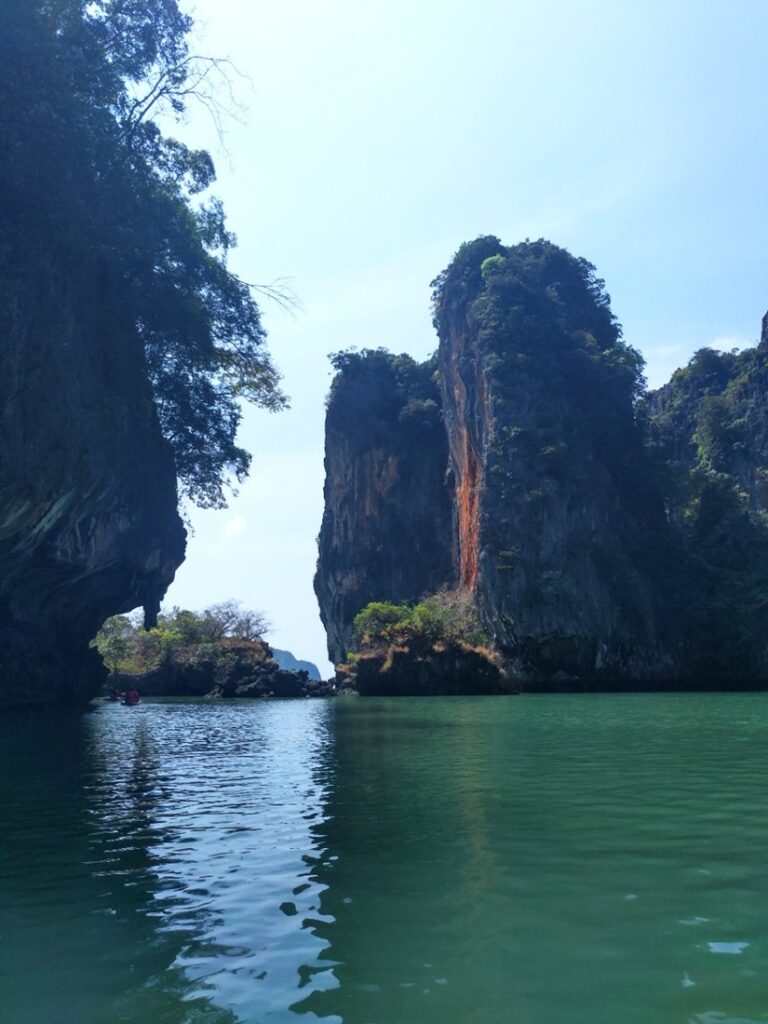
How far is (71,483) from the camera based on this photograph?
2586cm

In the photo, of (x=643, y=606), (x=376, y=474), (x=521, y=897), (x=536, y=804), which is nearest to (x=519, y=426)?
(x=643, y=606)

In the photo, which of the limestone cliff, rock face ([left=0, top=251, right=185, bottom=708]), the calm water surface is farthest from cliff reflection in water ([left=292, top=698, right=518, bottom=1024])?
the limestone cliff

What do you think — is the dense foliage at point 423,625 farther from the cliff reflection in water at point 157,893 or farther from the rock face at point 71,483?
the cliff reflection in water at point 157,893

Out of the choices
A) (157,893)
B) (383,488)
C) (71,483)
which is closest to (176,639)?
(383,488)

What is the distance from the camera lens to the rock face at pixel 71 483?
22.9m

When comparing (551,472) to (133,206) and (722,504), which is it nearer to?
(722,504)

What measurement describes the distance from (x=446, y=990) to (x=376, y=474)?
7762cm

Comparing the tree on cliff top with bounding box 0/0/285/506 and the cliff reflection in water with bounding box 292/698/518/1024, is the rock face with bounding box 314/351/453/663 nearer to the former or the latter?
the tree on cliff top with bounding box 0/0/285/506

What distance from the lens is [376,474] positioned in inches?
3206

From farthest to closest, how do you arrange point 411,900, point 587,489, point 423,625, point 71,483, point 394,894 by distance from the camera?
point 587,489 < point 423,625 < point 71,483 < point 394,894 < point 411,900

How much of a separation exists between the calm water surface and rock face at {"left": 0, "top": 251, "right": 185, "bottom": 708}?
43.0 ft

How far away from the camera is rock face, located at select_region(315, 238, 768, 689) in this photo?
51.0 metres

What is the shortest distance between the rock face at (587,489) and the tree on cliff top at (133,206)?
22.8 metres

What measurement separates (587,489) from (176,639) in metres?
37.4
